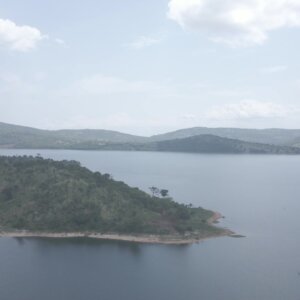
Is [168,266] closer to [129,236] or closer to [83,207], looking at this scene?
[129,236]

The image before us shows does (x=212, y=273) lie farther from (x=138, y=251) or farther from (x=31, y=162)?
(x=31, y=162)

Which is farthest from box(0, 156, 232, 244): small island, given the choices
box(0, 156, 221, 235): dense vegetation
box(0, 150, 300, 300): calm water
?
box(0, 150, 300, 300): calm water

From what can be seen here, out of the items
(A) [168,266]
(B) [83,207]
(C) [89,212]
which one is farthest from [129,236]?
(A) [168,266]

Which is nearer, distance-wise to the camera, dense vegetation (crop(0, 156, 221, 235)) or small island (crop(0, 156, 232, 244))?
small island (crop(0, 156, 232, 244))

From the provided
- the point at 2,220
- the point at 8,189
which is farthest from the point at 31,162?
the point at 2,220

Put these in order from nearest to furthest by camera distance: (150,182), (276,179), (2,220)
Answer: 1. (2,220)
2. (150,182)
3. (276,179)

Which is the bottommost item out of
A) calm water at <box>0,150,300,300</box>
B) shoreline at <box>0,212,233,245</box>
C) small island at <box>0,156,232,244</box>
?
calm water at <box>0,150,300,300</box>

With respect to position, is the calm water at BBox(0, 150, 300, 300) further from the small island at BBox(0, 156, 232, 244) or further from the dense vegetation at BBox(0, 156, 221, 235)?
the dense vegetation at BBox(0, 156, 221, 235)
